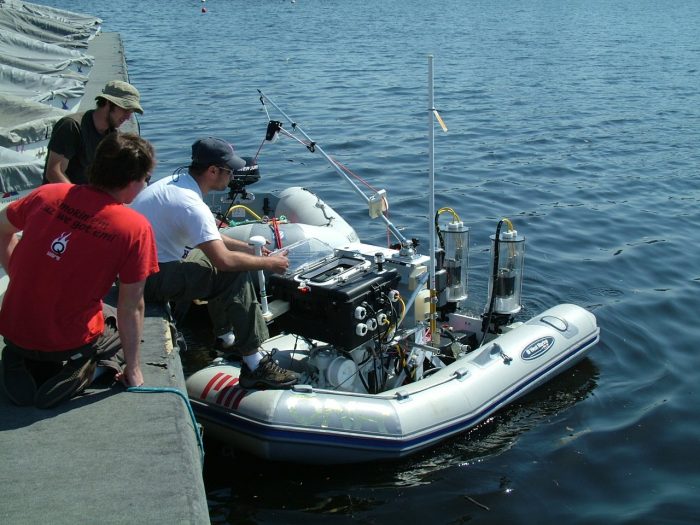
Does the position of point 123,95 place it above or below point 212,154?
above

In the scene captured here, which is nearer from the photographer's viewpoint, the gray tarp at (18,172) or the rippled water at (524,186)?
the rippled water at (524,186)

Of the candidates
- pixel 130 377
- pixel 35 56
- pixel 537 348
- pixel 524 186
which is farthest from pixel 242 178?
pixel 35 56

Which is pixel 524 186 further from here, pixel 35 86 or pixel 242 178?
pixel 35 86

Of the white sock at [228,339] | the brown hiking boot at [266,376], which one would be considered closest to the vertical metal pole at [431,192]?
the brown hiking boot at [266,376]

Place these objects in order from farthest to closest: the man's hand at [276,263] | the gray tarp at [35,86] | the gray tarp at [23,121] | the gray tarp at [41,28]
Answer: the gray tarp at [41,28]
the gray tarp at [35,86]
the gray tarp at [23,121]
the man's hand at [276,263]

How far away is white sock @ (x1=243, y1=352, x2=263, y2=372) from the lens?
5516 millimetres

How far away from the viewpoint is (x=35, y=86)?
1291 cm

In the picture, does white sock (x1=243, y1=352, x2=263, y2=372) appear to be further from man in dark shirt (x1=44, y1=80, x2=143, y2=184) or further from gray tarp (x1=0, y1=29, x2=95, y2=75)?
gray tarp (x1=0, y1=29, x2=95, y2=75)

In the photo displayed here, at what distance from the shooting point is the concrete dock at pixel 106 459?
3.38 meters

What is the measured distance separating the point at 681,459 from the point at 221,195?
5919 mm

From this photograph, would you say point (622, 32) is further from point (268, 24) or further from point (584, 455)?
point (584, 455)

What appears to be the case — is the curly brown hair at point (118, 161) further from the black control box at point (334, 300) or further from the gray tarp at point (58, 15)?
the gray tarp at point (58, 15)

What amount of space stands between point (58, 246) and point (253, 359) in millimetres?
1979

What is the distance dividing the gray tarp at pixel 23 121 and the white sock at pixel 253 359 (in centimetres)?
497
